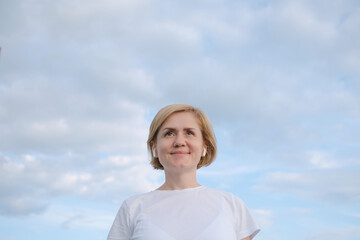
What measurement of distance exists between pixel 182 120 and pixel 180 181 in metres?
0.88

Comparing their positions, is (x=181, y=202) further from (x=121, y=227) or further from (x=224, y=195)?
(x=121, y=227)

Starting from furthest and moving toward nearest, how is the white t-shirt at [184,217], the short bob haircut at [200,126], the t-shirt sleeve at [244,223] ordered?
1. the short bob haircut at [200,126]
2. the t-shirt sleeve at [244,223]
3. the white t-shirt at [184,217]

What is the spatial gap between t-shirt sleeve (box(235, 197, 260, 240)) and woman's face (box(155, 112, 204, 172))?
0.89 m

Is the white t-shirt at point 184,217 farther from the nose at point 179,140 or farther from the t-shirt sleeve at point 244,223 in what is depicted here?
the nose at point 179,140

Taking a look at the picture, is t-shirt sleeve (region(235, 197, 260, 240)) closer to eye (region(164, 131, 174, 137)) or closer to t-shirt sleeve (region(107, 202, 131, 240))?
eye (region(164, 131, 174, 137))

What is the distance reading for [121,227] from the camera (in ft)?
17.7

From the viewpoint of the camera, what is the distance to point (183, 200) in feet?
17.6

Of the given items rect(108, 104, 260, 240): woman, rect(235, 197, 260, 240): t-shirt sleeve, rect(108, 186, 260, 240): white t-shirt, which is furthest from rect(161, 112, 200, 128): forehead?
rect(235, 197, 260, 240): t-shirt sleeve

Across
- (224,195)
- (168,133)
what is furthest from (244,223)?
(168,133)

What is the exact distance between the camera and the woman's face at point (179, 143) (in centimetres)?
537

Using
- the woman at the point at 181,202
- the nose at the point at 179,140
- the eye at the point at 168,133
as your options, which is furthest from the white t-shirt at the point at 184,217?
the eye at the point at 168,133

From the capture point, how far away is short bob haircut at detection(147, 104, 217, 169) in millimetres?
5582

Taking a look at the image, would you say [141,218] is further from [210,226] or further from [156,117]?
[156,117]

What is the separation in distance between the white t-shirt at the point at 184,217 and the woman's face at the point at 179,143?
0.42m
